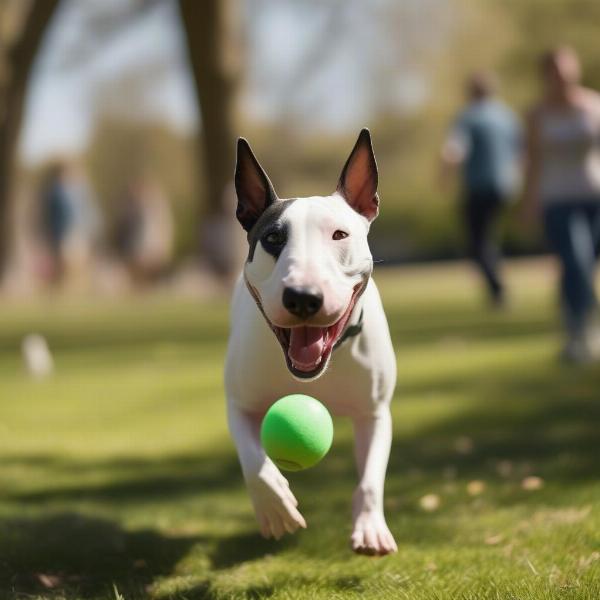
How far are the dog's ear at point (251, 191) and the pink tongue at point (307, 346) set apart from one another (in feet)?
1.66

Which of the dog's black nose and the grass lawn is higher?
the dog's black nose

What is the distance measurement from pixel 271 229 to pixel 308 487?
218 centimetres

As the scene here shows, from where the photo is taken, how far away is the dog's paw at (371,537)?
12.2ft

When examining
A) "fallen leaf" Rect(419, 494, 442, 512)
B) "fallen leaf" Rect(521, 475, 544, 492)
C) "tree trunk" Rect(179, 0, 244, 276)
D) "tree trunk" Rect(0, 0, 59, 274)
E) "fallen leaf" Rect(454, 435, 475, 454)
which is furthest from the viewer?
"tree trunk" Rect(0, 0, 59, 274)

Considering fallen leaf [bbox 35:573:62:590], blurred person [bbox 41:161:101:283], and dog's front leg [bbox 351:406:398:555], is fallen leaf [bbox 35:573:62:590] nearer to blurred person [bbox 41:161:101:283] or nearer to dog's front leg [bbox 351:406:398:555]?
dog's front leg [bbox 351:406:398:555]

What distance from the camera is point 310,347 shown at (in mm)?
3664

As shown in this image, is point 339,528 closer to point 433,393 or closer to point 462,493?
point 462,493

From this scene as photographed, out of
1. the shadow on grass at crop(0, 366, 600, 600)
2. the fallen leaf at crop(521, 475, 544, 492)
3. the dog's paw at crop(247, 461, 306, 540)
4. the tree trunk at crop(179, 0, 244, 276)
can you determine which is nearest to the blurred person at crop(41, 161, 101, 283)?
the tree trunk at crop(179, 0, 244, 276)

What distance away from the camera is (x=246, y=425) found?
13.7 ft

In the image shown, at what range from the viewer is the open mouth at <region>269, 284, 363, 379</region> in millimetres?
3660

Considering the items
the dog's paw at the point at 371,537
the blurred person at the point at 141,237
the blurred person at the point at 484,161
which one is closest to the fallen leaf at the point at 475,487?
the dog's paw at the point at 371,537

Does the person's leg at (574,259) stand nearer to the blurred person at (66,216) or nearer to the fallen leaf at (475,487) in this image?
the fallen leaf at (475,487)

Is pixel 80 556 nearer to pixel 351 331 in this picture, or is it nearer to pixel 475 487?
pixel 351 331

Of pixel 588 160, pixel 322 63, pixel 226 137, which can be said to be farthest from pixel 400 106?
pixel 588 160
